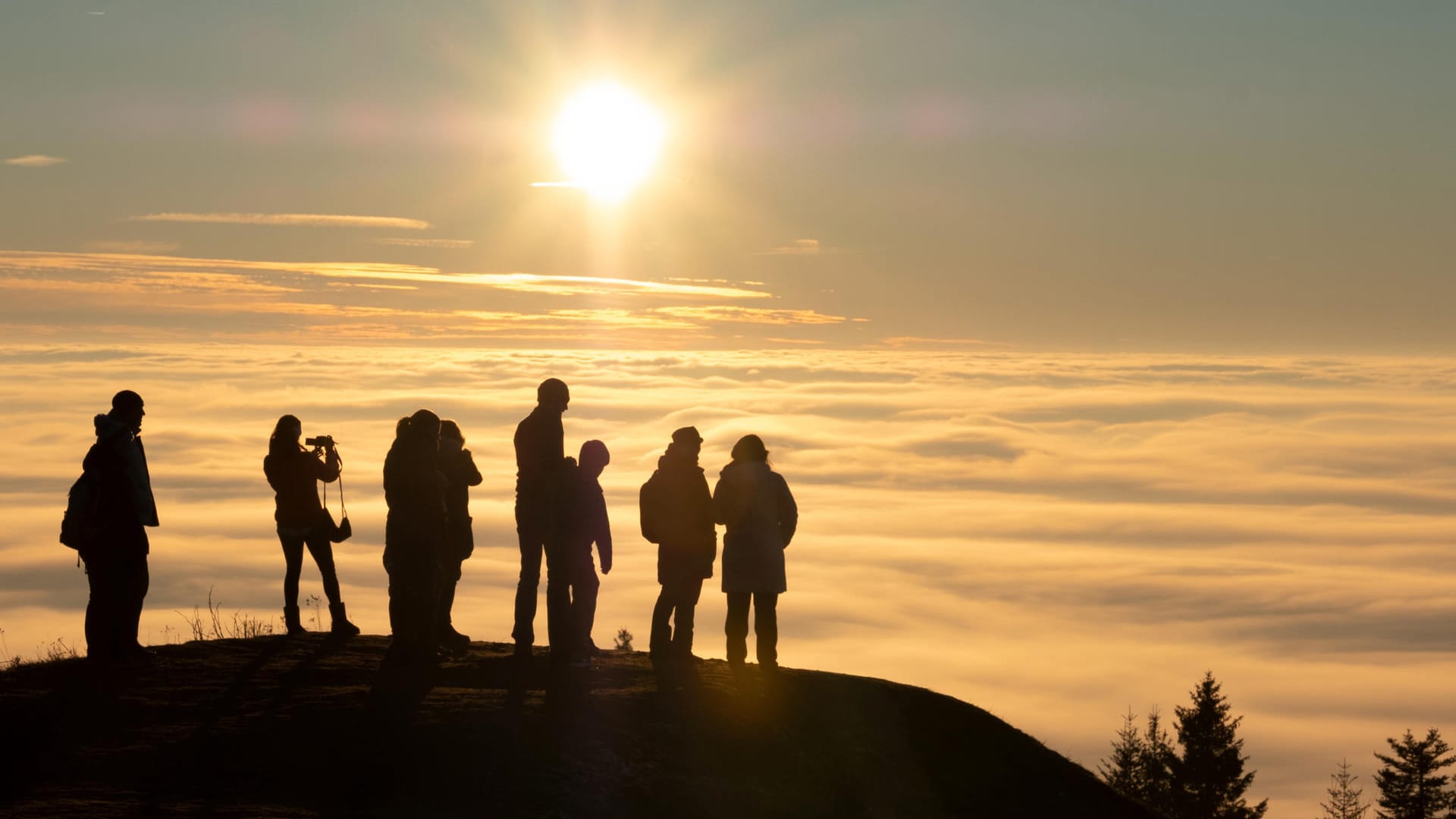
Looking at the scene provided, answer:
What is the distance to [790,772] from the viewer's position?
10.0m

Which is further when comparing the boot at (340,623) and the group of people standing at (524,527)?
the boot at (340,623)

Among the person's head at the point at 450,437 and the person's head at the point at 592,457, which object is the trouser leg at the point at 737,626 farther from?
the person's head at the point at 450,437

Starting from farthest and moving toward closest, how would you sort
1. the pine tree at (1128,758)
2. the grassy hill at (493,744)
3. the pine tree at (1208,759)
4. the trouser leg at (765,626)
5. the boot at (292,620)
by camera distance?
1. the pine tree at (1128,758)
2. the pine tree at (1208,759)
3. the boot at (292,620)
4. the trouser leg at (765,626)
5. the grassy hill at (493,744)

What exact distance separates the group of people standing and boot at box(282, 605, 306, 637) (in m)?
0.64

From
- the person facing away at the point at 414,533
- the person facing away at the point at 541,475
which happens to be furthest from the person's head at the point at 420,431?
the person facing away at the point at 541,475

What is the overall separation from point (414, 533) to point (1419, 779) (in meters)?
40.6

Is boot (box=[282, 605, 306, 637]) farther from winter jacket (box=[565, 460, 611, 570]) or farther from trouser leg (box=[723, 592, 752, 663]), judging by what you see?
trouser leg (box=[723, 592, 752, 663])

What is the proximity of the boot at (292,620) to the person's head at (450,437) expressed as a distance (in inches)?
98.2

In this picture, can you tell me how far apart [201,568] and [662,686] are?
613 feet

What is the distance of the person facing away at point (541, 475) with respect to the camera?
11500mm

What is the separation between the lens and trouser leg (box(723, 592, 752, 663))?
12.4 meters

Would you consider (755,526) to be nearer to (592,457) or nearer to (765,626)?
(765,626)

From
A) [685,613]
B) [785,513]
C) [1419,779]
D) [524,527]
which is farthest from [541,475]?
[1419,779]

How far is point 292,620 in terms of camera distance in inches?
535
